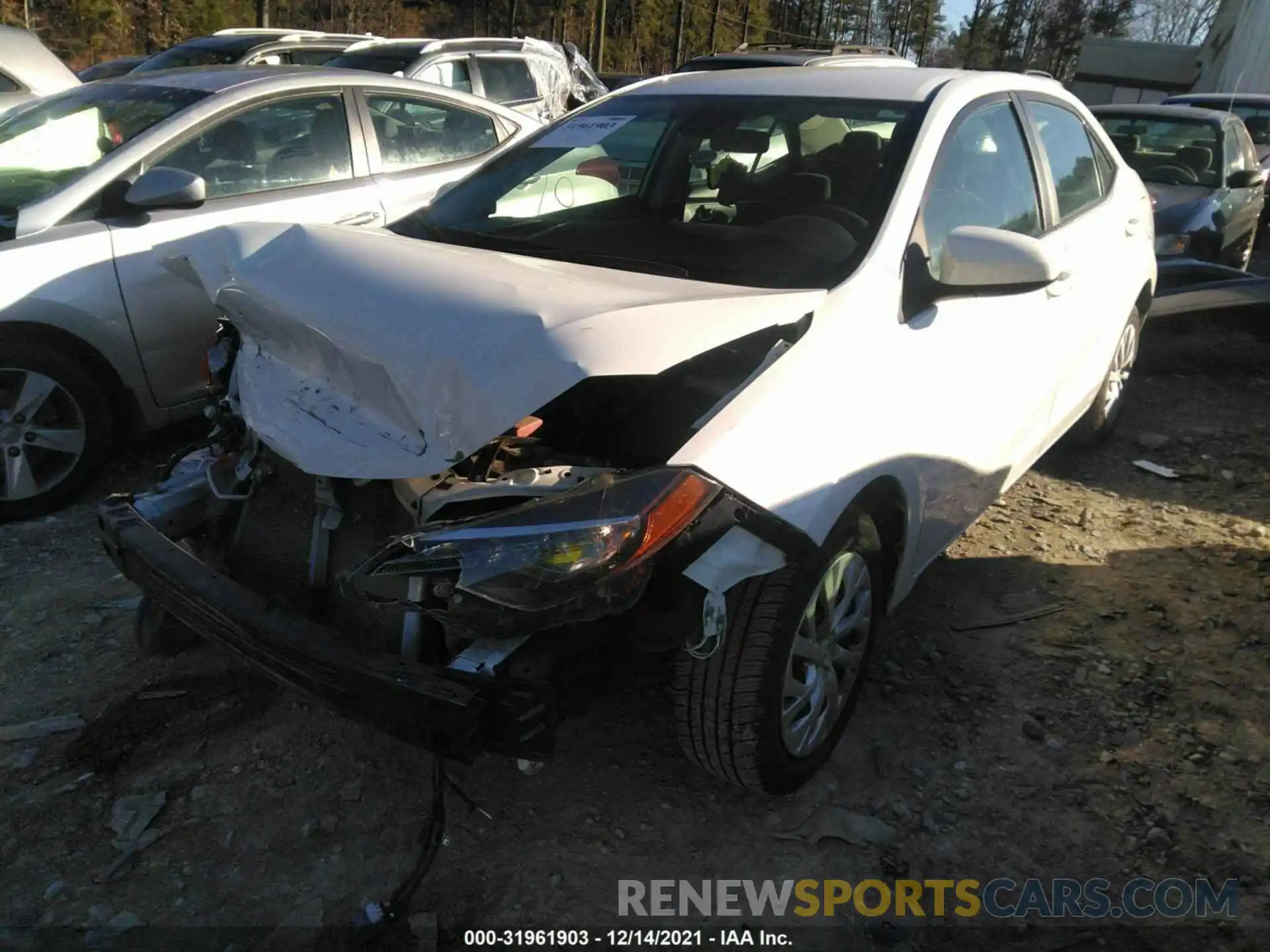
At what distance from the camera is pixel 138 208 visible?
13.4 ft

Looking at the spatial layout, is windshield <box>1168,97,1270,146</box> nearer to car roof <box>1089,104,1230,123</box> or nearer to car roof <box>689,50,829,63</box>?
car roof <box>1089,104,1230,123</box>

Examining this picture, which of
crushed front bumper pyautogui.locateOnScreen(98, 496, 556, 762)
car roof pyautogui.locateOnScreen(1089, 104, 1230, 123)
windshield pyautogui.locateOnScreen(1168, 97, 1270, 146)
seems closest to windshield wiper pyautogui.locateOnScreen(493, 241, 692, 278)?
crushed front bumper pyautogui.locateOnScreen(98, 496, 556, 762)

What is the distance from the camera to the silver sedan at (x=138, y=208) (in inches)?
152

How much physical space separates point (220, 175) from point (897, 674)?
3.72 m

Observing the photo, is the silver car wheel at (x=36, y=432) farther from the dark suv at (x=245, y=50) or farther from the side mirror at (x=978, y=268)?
the dark suv at (x=245, y=50)

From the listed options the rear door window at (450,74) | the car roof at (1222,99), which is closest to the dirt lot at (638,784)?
the rear door window at (450,74)

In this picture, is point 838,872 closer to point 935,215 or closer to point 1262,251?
point 935,215

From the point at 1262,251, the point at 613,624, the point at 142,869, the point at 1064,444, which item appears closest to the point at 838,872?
the point at 613,624

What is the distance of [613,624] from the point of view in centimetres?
213

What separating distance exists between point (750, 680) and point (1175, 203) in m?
7.55

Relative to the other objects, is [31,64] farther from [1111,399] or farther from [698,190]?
[1111,399]

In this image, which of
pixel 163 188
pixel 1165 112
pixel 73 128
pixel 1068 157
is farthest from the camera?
pixel 1165 112

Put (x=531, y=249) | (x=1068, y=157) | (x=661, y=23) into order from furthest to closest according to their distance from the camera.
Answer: (x=661, y=23) < (x=1068, y=157) < (x=531, y=249)

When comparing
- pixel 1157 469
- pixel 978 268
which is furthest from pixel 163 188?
pixel 1157 469
